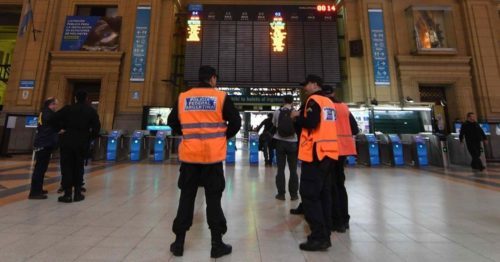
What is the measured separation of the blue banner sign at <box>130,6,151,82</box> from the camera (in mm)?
11453

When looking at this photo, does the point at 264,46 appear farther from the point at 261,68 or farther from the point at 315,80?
the point at 315,80

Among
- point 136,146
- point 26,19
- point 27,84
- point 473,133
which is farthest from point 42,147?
point 26,19

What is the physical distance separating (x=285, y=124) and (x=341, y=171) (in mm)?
1163

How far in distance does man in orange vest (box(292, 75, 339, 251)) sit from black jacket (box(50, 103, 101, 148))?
120 inches

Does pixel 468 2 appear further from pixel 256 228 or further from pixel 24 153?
pixel 24 153

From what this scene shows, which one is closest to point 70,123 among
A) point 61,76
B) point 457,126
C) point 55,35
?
point 61,76

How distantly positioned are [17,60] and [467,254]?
16.1 m

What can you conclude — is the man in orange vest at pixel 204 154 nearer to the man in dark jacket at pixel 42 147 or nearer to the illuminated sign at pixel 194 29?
the man in dark jacket at pixel 42 147

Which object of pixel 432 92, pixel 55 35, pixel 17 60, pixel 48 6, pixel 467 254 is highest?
pixel 48 6

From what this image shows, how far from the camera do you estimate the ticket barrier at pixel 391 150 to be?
867 cm

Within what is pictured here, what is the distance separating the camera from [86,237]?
2.30 m

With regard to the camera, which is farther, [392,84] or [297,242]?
[392,84]

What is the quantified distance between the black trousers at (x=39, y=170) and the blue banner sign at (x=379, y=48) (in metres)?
11.7

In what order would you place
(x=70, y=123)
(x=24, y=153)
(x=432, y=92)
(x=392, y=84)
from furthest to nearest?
(x=432, y=92) → (x=392, y=84) → (x=24, y=153) → (x=70, y=123)
